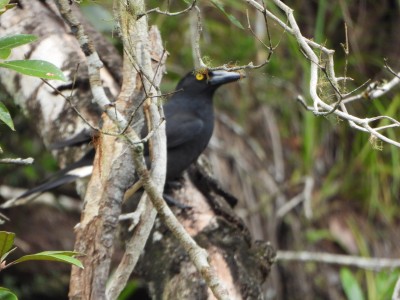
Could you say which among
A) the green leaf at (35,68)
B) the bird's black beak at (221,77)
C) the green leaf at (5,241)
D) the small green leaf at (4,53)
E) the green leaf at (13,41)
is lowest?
the bird's black beak at (221,77)

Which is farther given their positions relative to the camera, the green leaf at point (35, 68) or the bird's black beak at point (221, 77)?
the bird's black beak at point (221, 77)

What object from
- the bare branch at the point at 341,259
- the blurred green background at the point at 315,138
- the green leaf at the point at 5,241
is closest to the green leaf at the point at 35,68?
the green leaf at the point at 5,241

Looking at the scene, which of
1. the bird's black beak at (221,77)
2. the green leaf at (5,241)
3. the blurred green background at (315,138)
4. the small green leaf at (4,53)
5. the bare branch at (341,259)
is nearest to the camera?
the green leaf at (5,241)

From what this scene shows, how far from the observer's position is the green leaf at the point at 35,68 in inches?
78.0

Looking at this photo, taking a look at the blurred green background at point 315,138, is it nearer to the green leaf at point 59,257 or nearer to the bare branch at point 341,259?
the bare branch at point 341,259

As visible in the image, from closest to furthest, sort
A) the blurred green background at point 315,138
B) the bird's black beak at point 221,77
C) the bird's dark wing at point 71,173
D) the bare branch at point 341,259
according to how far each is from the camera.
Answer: the bird's dark wing at point 71,173
the bird's black beak at point 221,77
the bare branch at point 341,259
the blurred green background at point 315,138

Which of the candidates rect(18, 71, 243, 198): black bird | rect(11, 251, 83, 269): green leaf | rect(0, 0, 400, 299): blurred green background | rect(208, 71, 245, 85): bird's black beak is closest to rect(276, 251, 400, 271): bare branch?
rect(0, 0, 400, 299): blurred green background

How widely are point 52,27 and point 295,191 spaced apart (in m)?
2.29

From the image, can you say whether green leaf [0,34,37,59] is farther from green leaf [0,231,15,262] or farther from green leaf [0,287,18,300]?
green leaf [0,287,18,300]

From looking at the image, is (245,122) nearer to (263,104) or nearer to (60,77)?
(263,104)

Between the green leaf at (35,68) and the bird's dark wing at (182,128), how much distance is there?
1940mm

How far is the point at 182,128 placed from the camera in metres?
4.11

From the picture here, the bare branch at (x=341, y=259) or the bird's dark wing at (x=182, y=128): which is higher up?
the bird's dark wing at (x=182, y=128)

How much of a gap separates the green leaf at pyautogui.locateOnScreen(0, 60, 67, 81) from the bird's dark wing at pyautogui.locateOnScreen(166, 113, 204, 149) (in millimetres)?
1940
